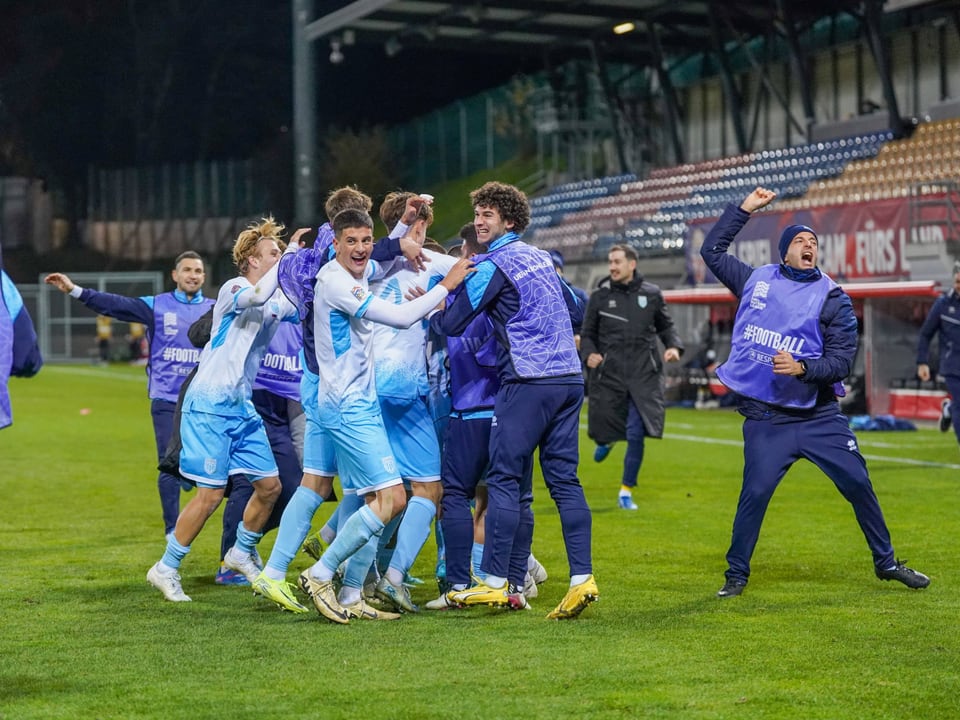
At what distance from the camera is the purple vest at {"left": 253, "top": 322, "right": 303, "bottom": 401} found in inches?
339

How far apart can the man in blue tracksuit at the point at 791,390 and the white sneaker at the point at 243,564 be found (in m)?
2.57

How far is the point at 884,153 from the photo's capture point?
27766 millimetres

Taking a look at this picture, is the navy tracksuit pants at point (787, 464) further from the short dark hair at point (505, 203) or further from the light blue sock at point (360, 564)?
the light blue sock at point (360, 564)

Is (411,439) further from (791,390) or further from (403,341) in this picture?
(791,390)

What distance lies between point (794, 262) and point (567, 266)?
25.8 m

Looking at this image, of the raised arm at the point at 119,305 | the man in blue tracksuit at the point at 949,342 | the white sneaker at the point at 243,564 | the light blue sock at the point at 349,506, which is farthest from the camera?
the man in blue tracksuit at the point at 949,342

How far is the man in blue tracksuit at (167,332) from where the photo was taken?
30.0 ft

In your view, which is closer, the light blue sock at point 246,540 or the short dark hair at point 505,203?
the short dark hair at point 505,203

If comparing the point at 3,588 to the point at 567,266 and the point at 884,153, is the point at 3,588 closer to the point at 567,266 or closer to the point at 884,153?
the point at 884,153

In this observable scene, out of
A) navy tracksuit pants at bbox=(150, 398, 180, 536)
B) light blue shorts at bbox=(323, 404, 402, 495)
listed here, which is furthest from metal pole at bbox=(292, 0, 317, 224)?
light blue shorts at bbox=(323, 404, 402, 495)

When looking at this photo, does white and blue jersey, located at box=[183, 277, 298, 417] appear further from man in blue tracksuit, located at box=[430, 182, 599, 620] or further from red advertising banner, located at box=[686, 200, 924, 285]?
red advertising banner, located at box=[686, 200, 924, 285]

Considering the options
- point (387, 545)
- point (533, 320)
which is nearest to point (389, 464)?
point (533, 320)

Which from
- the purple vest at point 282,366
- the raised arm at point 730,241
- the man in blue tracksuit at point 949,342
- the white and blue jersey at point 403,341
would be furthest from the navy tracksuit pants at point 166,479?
the man in blue tracksuit at point 949,342

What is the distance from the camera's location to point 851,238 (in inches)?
895
